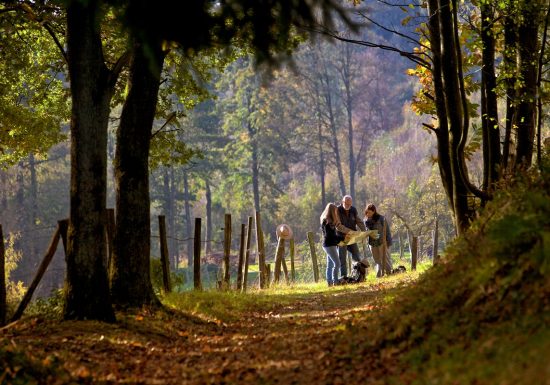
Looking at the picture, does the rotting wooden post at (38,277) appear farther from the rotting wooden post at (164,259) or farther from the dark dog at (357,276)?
the dark dog at (357,276)

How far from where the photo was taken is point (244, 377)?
5867 mm

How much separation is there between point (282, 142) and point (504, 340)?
51639 millimetres

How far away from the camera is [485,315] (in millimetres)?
5074

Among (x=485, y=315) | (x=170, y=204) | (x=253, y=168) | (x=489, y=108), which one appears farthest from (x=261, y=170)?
(x=485, y=315)

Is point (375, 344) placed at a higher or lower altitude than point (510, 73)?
lower

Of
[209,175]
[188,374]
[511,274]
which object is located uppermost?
[209,175]

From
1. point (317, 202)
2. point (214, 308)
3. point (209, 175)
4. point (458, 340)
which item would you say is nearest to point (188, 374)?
point (458, 340)

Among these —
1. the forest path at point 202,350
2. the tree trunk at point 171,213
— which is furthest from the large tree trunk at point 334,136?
the forest path at point 202,350

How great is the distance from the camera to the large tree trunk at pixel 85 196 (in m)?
8.23

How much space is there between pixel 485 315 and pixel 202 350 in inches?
135

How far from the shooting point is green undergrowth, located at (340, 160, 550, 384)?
4.06 m

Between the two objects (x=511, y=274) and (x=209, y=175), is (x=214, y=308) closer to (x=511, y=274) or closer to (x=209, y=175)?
(x=511, y=274)

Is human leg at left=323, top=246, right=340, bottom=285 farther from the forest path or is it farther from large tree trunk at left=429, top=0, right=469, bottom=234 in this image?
large tree trunk at left=429, top=0, right=469, bottom=234

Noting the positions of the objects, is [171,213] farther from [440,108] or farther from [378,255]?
[440,108]
